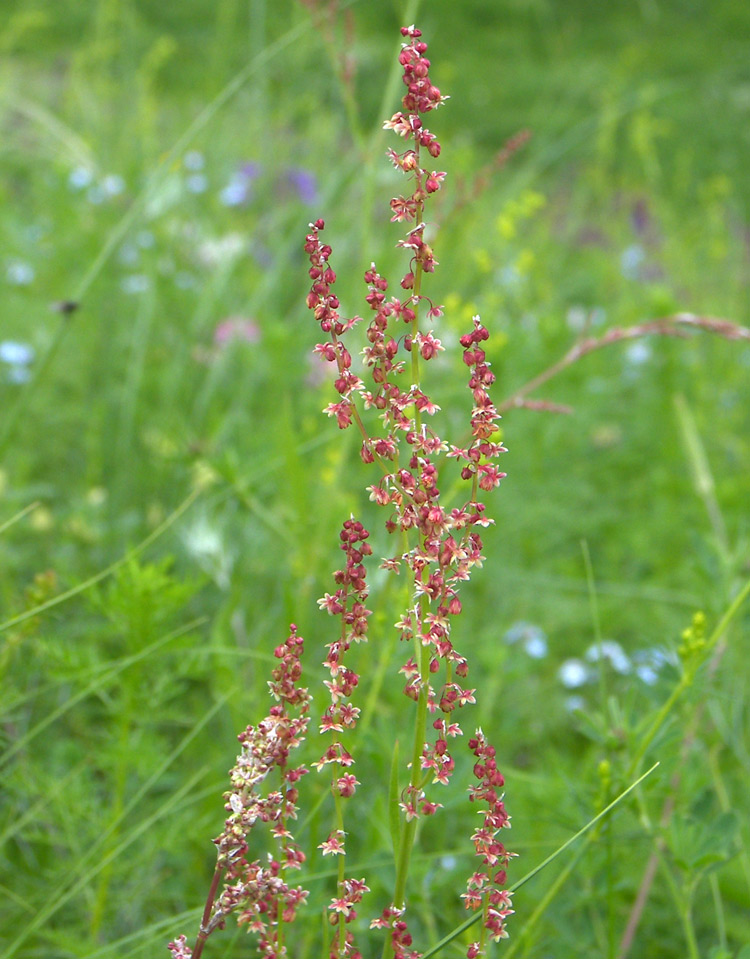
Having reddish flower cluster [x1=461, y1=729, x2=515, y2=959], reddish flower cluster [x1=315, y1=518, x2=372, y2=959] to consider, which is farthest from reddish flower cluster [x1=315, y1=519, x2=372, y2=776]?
reddish flower cluster [x1=461, y1=729, x2=515, y2=959]

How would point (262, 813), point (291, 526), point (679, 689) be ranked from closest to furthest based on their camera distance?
1. point (262, 813)
2. point (679, 689)
3. point (291, 526)

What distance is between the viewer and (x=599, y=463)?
3.05 m

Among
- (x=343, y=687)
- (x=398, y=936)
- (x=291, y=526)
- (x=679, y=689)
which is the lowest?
(x=398, y=936)

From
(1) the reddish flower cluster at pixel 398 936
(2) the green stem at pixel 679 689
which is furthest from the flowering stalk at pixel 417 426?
(2) the green stem at pixel 679 689

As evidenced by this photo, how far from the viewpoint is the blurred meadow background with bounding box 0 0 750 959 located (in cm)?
136

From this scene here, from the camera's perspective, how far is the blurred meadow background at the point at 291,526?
1356 millimetres

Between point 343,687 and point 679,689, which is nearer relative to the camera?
point 343,687

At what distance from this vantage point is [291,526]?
1.93m

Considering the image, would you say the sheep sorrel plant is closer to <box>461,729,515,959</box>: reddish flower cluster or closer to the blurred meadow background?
<box>461,729,515,959</box>: reddish flower cluster

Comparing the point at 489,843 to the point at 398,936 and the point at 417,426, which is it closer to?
the point at 398,936

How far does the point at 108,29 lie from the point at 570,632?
141 inches

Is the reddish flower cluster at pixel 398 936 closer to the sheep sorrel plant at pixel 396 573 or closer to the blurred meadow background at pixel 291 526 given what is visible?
the sheep sorrel plant at pixel 396 573

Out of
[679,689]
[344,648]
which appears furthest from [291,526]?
[344,648]

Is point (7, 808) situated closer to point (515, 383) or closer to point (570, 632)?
point (570, 632)
